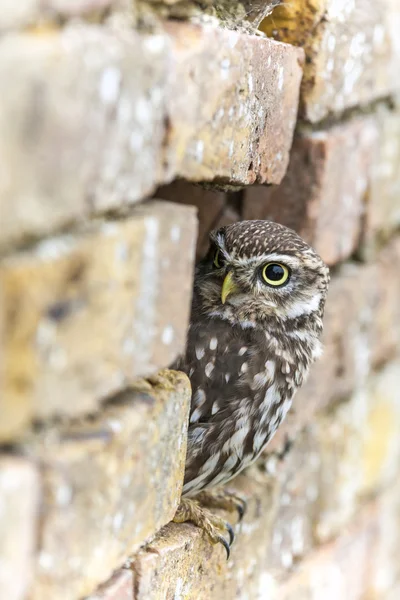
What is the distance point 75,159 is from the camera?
1.14m

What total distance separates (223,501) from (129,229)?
1154 millimetres

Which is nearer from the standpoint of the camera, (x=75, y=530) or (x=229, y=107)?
(x=75, y=530)

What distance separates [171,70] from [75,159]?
32 centimetres

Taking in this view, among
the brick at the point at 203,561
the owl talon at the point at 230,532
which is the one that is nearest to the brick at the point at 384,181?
the brick at the point at 203,561

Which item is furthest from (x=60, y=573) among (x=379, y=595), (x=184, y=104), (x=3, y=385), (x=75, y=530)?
(x=379, y=595)

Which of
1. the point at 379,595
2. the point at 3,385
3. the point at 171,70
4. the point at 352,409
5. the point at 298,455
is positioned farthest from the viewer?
the point at 379,595

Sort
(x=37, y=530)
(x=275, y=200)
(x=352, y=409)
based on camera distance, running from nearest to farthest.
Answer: (x=37, y=530), (x=275, y=200), (x=352, y=409)

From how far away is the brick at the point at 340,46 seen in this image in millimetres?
2270

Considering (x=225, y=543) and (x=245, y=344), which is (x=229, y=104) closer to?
(x=245, y=344)

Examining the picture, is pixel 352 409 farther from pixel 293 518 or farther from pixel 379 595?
pixel 379 595

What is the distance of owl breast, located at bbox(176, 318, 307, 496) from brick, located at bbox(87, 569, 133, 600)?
0.49 meters

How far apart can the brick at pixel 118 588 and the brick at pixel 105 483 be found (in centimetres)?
4

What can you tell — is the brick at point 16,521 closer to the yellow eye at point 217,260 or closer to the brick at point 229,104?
the brick at point 229,104

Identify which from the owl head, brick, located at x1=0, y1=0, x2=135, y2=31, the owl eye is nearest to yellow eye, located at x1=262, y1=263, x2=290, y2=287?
the owl head
